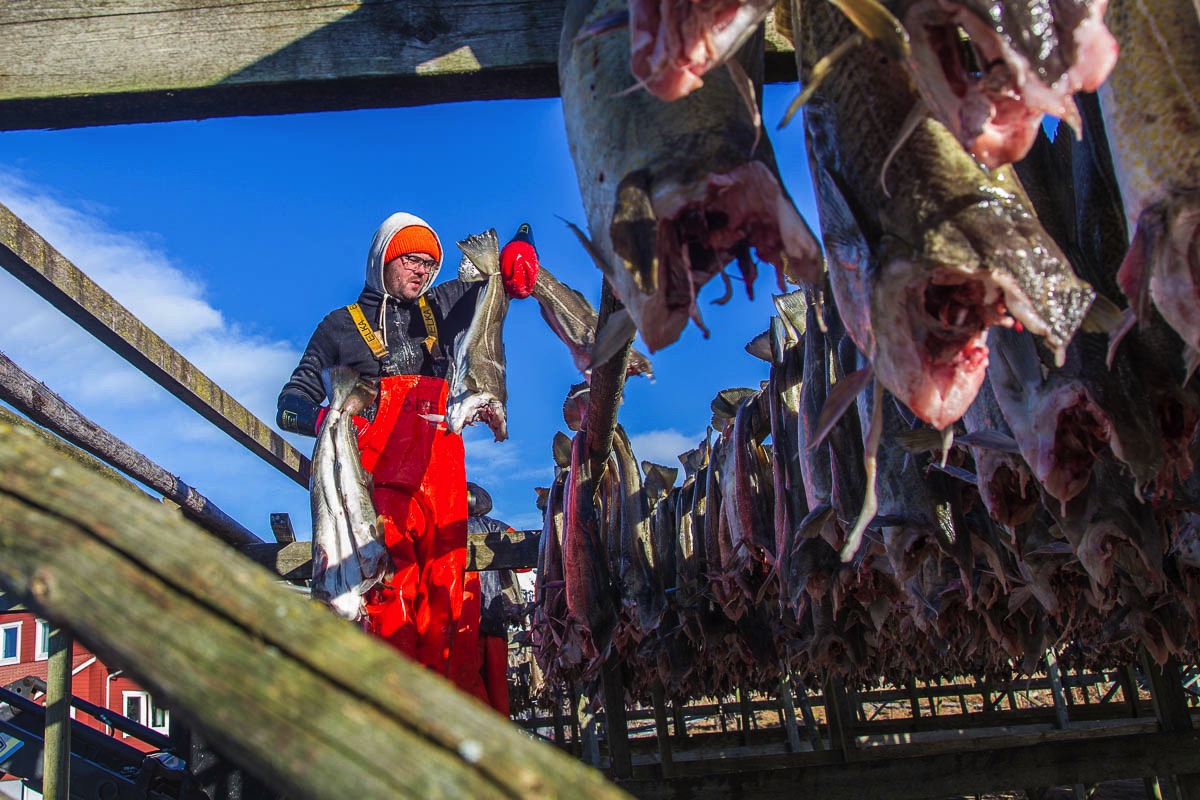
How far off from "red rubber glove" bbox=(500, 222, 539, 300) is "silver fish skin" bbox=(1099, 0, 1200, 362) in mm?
2791

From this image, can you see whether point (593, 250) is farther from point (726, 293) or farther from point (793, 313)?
point (793, 313)

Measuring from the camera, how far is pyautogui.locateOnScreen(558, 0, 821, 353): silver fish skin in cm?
102

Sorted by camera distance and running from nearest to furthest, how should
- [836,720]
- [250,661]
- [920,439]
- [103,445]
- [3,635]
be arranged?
[250,661], [920,439], [103,445], [836,720], [3,635]

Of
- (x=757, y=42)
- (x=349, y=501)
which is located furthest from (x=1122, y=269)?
(x=349, y=501)

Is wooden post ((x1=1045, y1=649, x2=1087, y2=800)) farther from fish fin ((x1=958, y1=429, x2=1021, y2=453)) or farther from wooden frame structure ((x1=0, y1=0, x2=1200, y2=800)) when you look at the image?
fish fin ((x1=958, y1=429, x2=1021, y2=453))

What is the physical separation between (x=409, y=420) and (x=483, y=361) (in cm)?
97

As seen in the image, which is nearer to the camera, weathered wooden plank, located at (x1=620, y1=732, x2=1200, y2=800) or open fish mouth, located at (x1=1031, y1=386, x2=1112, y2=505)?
open fish mouth, located at (x1=1031, y1=386, x2=1112, y2=505)

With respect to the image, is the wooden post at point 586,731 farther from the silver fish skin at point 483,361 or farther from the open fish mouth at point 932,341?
the open fish mouth at point 932,341

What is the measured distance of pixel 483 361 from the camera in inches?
152

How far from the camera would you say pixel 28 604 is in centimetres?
85

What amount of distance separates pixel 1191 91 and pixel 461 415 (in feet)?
9.21

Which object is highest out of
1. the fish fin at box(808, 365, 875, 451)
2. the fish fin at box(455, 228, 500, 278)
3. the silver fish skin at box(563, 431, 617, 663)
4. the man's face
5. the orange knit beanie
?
the orange knit beanie

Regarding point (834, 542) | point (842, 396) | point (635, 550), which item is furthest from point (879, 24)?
point (635, 550)

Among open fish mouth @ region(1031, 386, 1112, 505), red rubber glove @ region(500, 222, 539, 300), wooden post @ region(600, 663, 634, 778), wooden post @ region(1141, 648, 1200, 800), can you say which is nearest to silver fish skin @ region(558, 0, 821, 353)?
open fish mouth @ region(1031, 386, 1112, 505)
